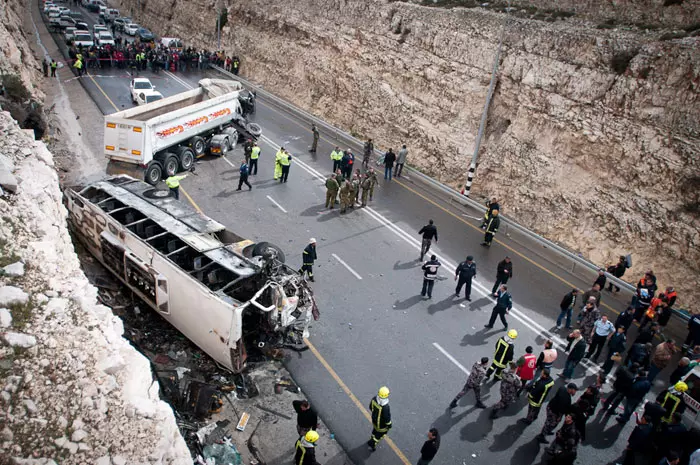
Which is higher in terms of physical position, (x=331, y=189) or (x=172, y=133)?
(x=172, y=133)

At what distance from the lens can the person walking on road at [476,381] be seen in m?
9.91

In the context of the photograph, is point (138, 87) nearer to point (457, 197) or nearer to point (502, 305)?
point (457, 197)

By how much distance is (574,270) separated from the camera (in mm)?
16219

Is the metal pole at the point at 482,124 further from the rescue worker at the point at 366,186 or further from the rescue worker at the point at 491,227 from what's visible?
the rescue worker at the point at 366,186

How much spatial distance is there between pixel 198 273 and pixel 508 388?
6933 mm

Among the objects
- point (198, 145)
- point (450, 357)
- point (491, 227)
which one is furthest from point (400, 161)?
point (450, 357)

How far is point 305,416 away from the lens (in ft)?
29.3

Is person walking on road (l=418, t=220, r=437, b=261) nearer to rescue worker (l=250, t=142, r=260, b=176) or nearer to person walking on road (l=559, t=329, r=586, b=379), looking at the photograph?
person walking on road (l=559, t=329, r=586, b=379)

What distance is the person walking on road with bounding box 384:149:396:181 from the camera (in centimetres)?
2111

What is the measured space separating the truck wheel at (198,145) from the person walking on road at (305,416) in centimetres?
1460

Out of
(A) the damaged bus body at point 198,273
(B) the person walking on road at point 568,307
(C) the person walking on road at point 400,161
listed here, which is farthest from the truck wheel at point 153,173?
(B) the person walking on road at point 568,307

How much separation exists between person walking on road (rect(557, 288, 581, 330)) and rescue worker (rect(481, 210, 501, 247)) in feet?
12.7

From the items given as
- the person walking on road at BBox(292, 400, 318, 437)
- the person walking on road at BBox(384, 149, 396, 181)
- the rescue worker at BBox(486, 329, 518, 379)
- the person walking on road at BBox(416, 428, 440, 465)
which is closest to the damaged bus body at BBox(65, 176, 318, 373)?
the person walking on road at BBox(292, 400, 318, 437)

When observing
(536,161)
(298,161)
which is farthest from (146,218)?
(536,161)
